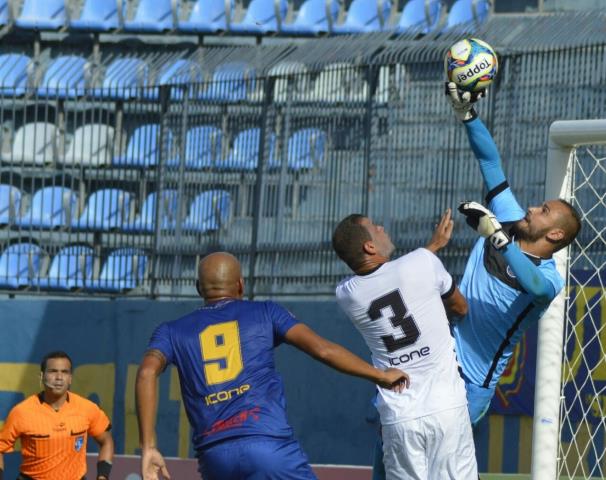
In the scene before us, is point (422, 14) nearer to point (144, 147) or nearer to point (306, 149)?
point (144, 147)

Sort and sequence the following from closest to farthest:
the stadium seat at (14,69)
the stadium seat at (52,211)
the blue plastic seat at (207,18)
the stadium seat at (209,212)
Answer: the stadium seat at (209,212) < the stadium seat at (52,211) < the stadium seat at (14,69) < the blue plastic seat at (207,18)

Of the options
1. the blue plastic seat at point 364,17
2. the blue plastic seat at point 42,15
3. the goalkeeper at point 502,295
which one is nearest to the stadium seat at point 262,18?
the blue plastic seat at point 364,17

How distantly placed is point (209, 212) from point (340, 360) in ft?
23.0

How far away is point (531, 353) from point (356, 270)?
4232 millimetres

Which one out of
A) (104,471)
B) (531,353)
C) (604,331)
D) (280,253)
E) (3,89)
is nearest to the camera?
(104,471)

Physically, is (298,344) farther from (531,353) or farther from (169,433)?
(169,433)

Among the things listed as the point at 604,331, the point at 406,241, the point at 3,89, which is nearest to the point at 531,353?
the point at 604,331

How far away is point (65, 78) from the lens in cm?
1517

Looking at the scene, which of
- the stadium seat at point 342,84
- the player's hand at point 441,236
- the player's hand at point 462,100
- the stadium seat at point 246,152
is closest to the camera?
the player's hand at point 441,236

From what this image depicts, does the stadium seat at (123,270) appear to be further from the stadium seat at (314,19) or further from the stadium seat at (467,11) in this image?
the stadium seat at (314,19)

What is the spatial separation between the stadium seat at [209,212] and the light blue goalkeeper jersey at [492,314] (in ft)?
20.1

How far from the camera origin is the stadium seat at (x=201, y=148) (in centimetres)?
1215

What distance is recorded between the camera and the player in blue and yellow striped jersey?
5.11 metres

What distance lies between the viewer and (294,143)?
1158cm
